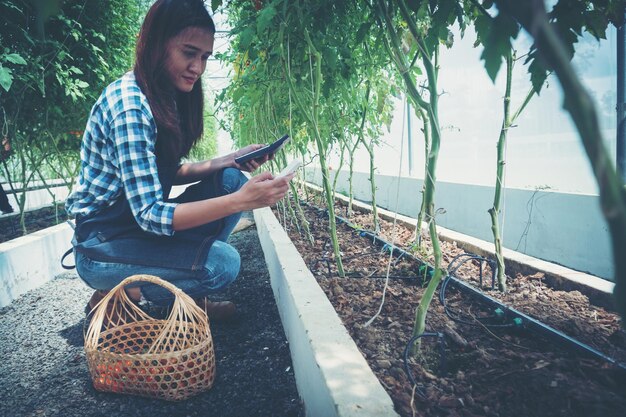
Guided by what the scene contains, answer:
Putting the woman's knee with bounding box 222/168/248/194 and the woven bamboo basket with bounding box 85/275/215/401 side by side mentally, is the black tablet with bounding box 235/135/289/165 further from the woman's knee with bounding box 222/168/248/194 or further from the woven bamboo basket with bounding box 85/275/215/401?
the woven bamboo basket with bounding box 85/275/215/401

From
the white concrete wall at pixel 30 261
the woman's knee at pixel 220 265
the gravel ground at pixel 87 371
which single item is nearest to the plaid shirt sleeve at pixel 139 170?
the woman's knee at pixel 220 265

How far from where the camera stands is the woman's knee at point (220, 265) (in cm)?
178

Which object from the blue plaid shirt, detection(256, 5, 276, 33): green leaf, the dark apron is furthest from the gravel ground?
detection(256, 5, 276, 33): green leaf

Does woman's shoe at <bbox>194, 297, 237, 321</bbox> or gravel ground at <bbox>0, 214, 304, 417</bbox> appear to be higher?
woman's shoe at <bbox>194, 297, 237, 321</bbox>

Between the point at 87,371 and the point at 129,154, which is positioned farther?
the point at 87,371

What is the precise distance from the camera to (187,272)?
1706 millimetres

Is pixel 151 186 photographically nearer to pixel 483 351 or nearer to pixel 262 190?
pixel 262 190

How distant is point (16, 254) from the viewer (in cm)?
254

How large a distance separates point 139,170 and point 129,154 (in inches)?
2.6

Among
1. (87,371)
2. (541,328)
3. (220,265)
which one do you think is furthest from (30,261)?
(541,328)

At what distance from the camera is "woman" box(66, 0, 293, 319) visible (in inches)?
55.1

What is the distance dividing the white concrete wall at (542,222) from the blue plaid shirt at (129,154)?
1.14 meters

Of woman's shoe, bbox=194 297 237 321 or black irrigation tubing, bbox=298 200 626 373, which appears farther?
woman's shoe, bbox=194 297 237 321

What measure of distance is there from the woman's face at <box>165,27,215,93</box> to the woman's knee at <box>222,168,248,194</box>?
48 cm
